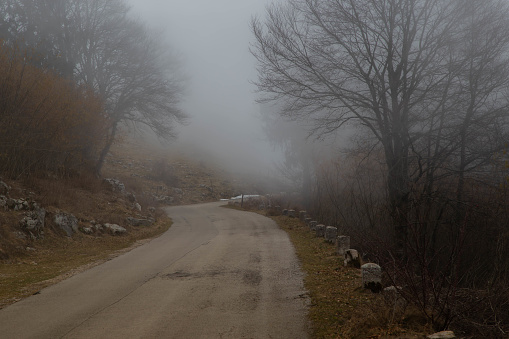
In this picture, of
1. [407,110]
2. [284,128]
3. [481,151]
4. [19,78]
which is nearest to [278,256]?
[407,110]

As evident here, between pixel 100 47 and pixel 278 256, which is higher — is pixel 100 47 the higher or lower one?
the higher one

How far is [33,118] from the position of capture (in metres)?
14.8

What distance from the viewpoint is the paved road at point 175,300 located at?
548 cm

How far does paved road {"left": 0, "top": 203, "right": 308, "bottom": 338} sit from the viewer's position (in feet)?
18.0

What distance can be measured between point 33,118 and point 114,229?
5219 millimetres

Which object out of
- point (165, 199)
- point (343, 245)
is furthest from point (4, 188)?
point (165, 199)

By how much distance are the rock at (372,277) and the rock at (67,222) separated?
11.0m

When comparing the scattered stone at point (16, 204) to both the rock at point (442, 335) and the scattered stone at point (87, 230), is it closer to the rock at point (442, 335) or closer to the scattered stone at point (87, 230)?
the scattered stone at point (87, 230)

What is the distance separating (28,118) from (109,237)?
17.6 ft

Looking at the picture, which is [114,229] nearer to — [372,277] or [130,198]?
[130,198]

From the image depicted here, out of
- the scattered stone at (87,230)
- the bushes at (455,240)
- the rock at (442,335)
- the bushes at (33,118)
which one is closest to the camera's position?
the rock at (442,335)

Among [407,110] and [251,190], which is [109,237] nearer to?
[407,110]

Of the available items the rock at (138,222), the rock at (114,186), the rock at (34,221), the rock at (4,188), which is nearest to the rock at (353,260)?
the rock at (34,221)

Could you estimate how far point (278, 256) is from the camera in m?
11.3
